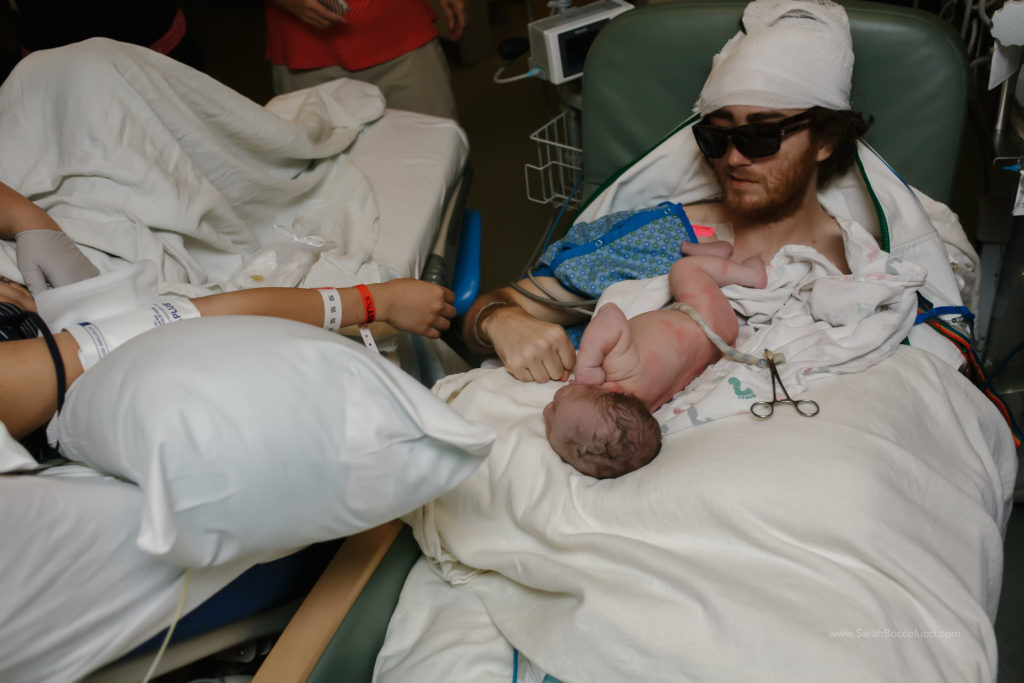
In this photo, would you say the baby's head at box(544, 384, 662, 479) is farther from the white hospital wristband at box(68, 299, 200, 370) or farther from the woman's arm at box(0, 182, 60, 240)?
the woman's arm at box(0, 182, 60, 240)

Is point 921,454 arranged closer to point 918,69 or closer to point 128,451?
point 918,69

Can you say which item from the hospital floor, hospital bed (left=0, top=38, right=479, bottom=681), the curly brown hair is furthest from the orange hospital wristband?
the hospital floor

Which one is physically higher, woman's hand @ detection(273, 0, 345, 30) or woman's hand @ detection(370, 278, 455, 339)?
woman's hand @ detection(273, 0, 345, 30)

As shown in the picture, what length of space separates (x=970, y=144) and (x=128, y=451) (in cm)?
Result: 390

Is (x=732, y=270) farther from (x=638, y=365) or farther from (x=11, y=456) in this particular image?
(x=11, y=456)

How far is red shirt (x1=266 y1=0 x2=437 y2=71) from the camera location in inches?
99.6

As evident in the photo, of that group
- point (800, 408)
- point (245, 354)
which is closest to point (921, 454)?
point (800, 408)

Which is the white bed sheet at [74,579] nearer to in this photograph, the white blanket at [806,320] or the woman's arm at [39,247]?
the woman's arm at [39,247]

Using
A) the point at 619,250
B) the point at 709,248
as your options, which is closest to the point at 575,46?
the point at 619,250

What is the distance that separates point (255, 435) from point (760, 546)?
72 cm

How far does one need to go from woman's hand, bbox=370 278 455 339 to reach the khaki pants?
1423mm

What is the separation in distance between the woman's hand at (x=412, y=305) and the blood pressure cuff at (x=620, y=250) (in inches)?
15.9

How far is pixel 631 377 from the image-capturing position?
1445mm

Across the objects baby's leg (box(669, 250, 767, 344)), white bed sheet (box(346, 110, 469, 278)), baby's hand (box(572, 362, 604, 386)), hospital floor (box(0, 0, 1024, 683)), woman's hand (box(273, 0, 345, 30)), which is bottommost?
hospital floor (box(0, 0, 1024, 683))
